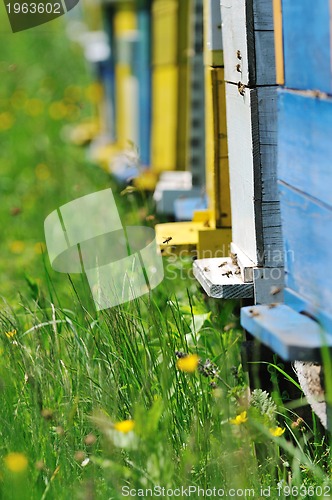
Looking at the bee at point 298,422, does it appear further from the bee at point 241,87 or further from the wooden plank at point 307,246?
the bee at point 241,87

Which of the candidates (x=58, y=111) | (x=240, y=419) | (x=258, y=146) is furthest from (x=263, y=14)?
(x=58, y=111)

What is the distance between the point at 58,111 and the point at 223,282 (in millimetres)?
6282

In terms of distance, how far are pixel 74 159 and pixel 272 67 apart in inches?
190

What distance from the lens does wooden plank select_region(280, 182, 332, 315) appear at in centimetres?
183

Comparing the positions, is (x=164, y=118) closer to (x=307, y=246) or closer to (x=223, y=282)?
(x=223, y=282)

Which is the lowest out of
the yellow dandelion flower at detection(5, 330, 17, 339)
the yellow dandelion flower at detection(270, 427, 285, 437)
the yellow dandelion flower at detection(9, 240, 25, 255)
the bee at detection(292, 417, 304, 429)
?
the bee at detection(292, 417, 304, 429)

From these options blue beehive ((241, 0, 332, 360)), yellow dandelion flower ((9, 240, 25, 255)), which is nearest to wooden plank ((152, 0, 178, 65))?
yellow dandelion flower ((9, 240, 25, 255))

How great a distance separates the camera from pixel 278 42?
205 centimetres

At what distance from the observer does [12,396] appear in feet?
7.59

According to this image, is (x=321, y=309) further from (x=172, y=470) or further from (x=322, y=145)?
(x=172, y=470)

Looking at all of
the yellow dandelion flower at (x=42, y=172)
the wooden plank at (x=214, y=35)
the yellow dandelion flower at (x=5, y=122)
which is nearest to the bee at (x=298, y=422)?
the wooden plank at (x=214, y=35)

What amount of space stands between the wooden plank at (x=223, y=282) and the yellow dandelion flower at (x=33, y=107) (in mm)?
5884

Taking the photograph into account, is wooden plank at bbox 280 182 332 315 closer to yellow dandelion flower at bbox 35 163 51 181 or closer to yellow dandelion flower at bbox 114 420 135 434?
yellow dandelion flower at bbox 114 420 135 434

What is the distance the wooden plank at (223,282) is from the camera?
2.30 m
